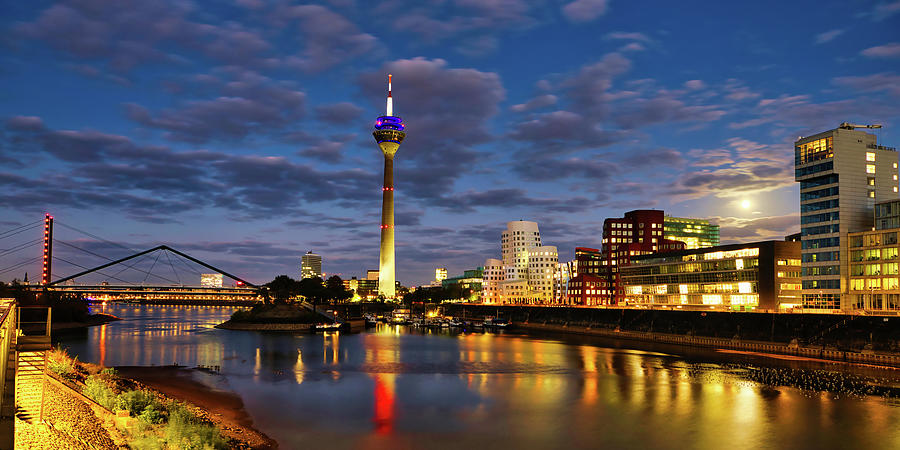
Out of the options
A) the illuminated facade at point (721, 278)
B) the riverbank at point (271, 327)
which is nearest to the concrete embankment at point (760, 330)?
the illuminated facade at point (721, 278)

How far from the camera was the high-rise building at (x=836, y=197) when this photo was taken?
305 feet

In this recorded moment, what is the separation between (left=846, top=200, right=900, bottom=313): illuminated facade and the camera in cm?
8438

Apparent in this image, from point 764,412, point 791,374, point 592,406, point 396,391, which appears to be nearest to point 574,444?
point 592,406

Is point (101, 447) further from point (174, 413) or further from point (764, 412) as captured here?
point (764, 412)

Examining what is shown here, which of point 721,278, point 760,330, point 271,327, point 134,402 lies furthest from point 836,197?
point 271,327

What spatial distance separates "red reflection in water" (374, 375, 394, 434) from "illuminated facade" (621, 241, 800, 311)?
8049 centimetres

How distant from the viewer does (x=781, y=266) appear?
109125 mm

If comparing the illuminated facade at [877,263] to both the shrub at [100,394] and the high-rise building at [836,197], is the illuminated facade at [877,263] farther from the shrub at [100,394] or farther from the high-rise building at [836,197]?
the shrub at [100,394]

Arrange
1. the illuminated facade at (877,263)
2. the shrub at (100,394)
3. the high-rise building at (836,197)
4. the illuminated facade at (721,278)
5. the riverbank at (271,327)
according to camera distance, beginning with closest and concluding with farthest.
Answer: the shrub at (100,394) < the illuminated facade at (877,263) < the high-rise building at (836,197) < the illuminated facade at (721,278) < the riverbank at (271,327)

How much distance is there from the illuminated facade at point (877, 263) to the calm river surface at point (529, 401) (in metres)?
27.1

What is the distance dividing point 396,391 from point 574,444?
2017 centimetres

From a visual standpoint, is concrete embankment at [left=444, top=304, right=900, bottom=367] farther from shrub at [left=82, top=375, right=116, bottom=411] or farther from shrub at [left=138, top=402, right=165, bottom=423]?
shrub at [left=82, top=375, right=116, bottom=411]

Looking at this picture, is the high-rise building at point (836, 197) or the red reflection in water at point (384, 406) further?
the high-rise building at point (836, 197)

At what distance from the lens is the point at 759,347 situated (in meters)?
80.6
